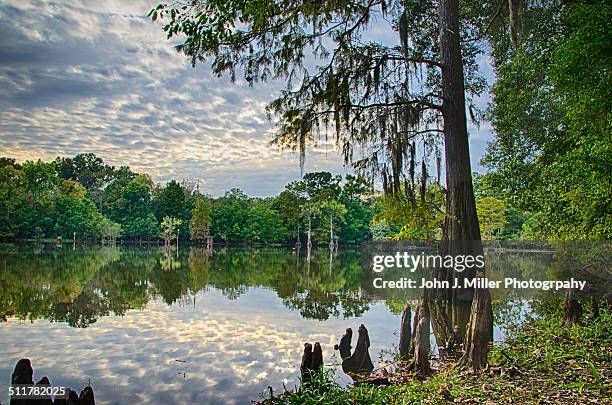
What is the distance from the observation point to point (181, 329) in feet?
31.2

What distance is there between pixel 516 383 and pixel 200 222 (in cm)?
4935

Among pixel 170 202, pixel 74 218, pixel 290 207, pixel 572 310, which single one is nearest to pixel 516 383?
pixel 572 310

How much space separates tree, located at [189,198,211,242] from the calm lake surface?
32.9 m

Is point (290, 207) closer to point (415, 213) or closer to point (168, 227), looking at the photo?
point (168, 227)

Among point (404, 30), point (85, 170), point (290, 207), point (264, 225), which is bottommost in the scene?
point (264, 225)

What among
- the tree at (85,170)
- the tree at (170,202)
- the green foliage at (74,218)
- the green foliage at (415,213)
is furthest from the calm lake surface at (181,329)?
the tree at (85,170)

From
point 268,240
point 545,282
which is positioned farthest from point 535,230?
point 268,240

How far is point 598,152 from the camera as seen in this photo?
633 centimetres

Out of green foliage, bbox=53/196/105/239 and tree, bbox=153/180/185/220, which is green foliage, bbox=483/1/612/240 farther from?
tree, bbox=153/180/185/220

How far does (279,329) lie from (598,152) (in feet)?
20.9

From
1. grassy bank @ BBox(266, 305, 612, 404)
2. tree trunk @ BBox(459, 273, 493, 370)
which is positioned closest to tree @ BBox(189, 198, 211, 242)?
grassy bank @ BBox(266, 305, 612, 404)

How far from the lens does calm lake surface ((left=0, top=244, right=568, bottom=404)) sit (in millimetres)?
6246

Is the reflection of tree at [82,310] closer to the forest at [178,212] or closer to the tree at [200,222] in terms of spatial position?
the forest at [178,212]

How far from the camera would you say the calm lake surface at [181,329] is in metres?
6.25
